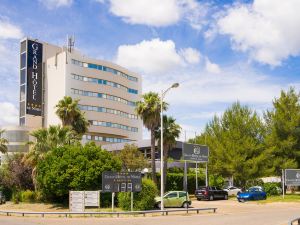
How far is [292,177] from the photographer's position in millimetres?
50719

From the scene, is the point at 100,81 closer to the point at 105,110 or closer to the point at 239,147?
the point at 105,110

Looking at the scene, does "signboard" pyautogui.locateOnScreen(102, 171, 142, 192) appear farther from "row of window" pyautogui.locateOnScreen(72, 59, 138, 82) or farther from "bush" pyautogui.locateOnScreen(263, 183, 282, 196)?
"row of window" pyautogui.locateOnScreen(72, 59, 138, 82)

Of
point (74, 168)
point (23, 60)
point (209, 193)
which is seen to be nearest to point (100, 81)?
point (23, 60)

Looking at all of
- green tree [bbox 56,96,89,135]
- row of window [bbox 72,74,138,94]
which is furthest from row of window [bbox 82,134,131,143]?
green tree [bbox 56,96,89,135]

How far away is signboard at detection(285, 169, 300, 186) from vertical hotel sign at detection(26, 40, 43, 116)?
61.7m

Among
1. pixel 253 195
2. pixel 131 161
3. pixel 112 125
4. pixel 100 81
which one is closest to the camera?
pixel 253 195

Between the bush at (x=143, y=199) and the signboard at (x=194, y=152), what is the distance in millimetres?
8149

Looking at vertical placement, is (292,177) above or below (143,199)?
above

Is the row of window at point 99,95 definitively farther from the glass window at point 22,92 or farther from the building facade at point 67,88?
the glass window at point 22,92

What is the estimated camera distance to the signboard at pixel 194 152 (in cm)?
4534

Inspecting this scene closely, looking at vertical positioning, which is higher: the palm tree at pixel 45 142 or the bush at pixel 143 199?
the palm tree at pixel 45 142

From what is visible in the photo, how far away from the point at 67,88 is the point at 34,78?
27.6 feet

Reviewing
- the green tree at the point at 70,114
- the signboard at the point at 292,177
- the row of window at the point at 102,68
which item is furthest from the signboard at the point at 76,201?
the row of window at the point at 102,68

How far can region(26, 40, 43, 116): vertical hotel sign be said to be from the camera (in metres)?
98.1
